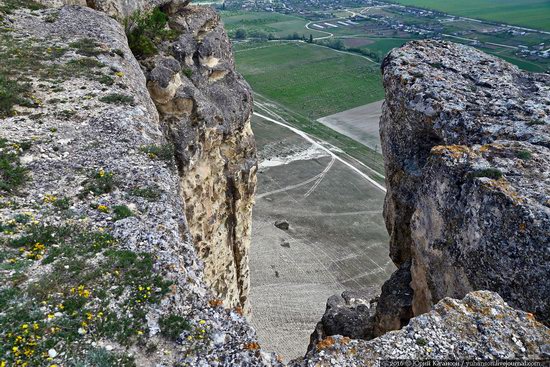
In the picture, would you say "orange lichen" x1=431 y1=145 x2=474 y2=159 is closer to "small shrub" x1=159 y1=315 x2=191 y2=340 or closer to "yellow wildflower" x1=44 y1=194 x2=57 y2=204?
"small shrub" x1=159 y1=315 x2=191 y2=340

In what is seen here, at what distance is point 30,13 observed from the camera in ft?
67.5

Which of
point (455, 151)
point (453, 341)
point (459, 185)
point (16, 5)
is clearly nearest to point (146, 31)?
point (16, 5)

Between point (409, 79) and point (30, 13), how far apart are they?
56.9 feet

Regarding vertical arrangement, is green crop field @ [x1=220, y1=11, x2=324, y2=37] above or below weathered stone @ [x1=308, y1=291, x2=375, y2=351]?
above

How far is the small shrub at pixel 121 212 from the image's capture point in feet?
36.0

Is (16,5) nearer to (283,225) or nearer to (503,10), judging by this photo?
(283,225)

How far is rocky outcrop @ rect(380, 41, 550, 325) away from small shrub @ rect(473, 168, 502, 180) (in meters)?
0.03

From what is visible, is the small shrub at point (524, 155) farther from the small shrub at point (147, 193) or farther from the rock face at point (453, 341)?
the small shrub at point (147, 193)

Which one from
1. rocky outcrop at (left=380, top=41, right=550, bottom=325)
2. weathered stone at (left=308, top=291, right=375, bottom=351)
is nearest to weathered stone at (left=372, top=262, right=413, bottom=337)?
rocky outcrop at (left=380, top=41, right=550, bottom=325)

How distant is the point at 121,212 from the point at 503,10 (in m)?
165

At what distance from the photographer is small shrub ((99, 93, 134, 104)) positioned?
1537 cm

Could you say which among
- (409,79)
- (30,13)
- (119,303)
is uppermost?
(30,13)

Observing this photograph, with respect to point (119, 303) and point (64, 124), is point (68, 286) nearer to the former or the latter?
point (119, 303)

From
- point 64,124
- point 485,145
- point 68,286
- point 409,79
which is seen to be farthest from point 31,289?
point 409,79
